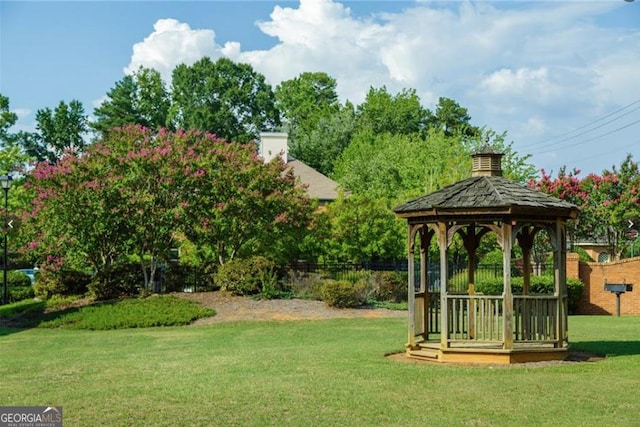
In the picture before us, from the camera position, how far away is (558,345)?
14.9 metres

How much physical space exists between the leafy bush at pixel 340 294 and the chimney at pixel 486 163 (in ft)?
35.8

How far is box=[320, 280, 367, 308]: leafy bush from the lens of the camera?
26156mm

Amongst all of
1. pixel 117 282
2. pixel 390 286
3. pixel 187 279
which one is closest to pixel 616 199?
pixel 390 286

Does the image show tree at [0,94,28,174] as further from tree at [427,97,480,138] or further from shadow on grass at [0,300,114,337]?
tree at [427,97,480,138]

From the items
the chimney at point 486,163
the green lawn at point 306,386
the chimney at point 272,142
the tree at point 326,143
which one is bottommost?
the green lawn at point 306,386

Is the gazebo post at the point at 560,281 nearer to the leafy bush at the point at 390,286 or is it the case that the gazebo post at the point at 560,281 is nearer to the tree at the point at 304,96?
the leafy bush at the point at 390,286

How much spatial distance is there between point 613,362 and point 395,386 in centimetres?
469

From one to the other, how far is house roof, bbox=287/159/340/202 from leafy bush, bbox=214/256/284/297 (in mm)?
17910

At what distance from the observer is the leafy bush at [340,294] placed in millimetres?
26156

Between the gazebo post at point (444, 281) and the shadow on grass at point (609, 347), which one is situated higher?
the gazebo post at point (444, 281)

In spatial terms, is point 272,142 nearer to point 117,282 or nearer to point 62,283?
point 117,282

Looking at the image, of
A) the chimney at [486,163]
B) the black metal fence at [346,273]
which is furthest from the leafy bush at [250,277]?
the chimney at [486,163]

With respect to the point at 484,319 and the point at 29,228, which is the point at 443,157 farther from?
the point at 484,319

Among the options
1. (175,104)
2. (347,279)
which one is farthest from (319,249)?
(175,104)
